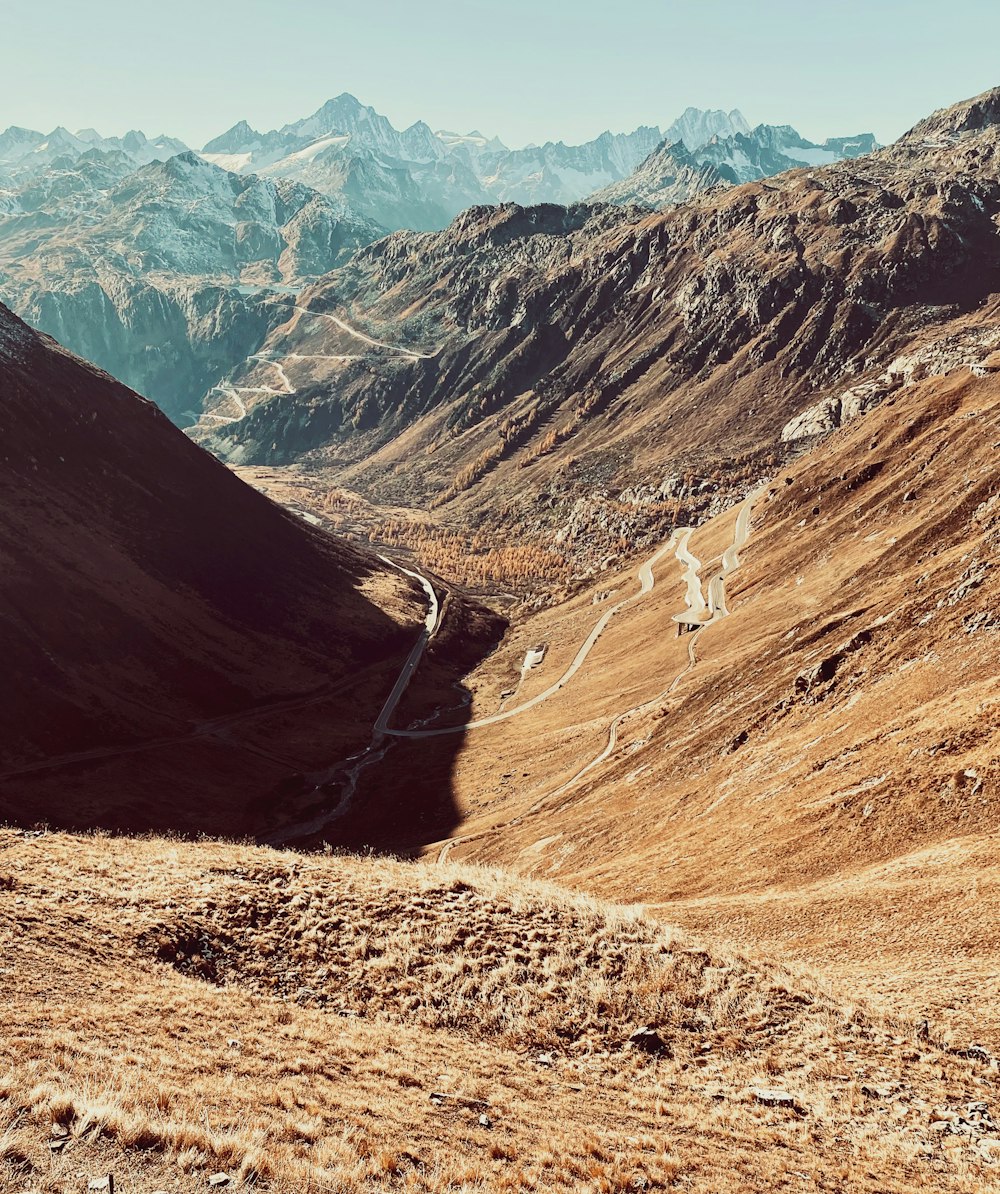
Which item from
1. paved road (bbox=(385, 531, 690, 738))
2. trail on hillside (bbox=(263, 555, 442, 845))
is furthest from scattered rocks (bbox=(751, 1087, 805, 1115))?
paved road (bbox=(385, 531, 690, 738))

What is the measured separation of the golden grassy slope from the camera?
16438 millimetres

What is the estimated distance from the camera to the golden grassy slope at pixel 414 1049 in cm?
1644

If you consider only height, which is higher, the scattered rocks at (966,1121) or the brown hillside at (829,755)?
the scattered rocks at (966,1121)

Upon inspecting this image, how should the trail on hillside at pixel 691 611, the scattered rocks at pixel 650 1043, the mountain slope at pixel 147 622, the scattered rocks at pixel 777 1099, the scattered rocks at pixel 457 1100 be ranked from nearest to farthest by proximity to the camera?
the scattered rocks at pixel 457 1100, the scattered rocks at pixel 777 1099, the scattered rocks at pixel 650 1043, the trail on hillside at pixel 691 611, the mountain slope at pixel 147 622

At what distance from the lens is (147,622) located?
447 ft

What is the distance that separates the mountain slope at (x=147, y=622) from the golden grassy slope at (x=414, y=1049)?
69.6 meters

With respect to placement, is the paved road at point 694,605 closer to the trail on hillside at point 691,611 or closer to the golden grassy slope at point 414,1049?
the trail on hillside at point 691,611

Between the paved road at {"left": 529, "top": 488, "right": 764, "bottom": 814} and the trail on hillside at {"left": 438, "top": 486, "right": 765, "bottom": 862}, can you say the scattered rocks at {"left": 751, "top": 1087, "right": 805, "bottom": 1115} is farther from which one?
the paved road at {"left": 529, "top": 488, "right": 764, "bottom": 814}

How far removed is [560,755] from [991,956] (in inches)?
2796

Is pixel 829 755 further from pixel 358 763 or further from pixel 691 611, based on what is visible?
pixel 358 763

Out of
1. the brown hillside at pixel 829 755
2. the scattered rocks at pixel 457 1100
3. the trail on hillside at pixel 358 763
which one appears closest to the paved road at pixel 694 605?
the brown hillside at pixel 829 755

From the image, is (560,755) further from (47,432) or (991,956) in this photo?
(47,432)

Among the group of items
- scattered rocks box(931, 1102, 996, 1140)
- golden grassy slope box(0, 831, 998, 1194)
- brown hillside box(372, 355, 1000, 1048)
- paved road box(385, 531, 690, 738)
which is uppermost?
golden grassy slope box(0, 831, 998, 1194)

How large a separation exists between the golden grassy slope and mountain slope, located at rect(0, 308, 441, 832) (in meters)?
69.6
